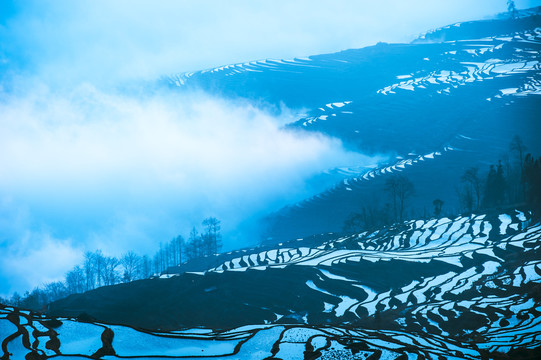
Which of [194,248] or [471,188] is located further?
[194,248]

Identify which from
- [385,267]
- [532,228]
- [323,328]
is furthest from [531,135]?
[323,328]

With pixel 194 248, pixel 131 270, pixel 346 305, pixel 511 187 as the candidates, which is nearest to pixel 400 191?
pixel 511 187

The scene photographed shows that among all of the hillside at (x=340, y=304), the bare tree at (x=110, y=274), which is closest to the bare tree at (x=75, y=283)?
the bare tree at (x=110, y=274)

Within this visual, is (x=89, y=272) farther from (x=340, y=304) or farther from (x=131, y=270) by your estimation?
(x=340, y=304)

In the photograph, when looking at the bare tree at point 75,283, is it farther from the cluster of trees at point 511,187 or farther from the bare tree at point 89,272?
the cluster of trees at point 511,187

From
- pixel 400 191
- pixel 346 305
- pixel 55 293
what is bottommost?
pixel 346 305

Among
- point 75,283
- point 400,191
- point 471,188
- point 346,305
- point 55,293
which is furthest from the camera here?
point 75,283

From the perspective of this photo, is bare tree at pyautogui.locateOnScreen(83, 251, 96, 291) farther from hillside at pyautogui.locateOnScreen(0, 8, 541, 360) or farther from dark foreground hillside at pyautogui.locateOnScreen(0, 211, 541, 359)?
dark foreground hillside at pyautogui.locateOnScreen(0, 211, 541, 359)

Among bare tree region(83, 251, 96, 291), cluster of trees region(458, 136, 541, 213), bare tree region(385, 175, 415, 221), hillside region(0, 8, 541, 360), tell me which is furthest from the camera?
bare tree region(83, 251, 96, 291)

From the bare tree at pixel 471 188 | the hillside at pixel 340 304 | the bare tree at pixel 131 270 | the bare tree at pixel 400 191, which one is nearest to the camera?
the hillside at pixel 340 304

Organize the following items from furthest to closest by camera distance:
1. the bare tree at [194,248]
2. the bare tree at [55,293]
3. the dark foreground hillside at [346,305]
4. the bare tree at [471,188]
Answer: the bare tree at [194,248] → the bare tree at [55,293] → the bare tree at [471,188] → the dark foreground hillside at [346,305]

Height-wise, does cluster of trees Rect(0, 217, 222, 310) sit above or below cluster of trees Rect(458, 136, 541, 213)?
below

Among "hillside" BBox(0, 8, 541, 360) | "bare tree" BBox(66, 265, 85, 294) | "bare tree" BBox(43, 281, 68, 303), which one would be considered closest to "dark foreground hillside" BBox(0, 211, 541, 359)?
"hillside" BBox(0, 8, 541, 360)

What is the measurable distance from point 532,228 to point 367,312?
139ft
